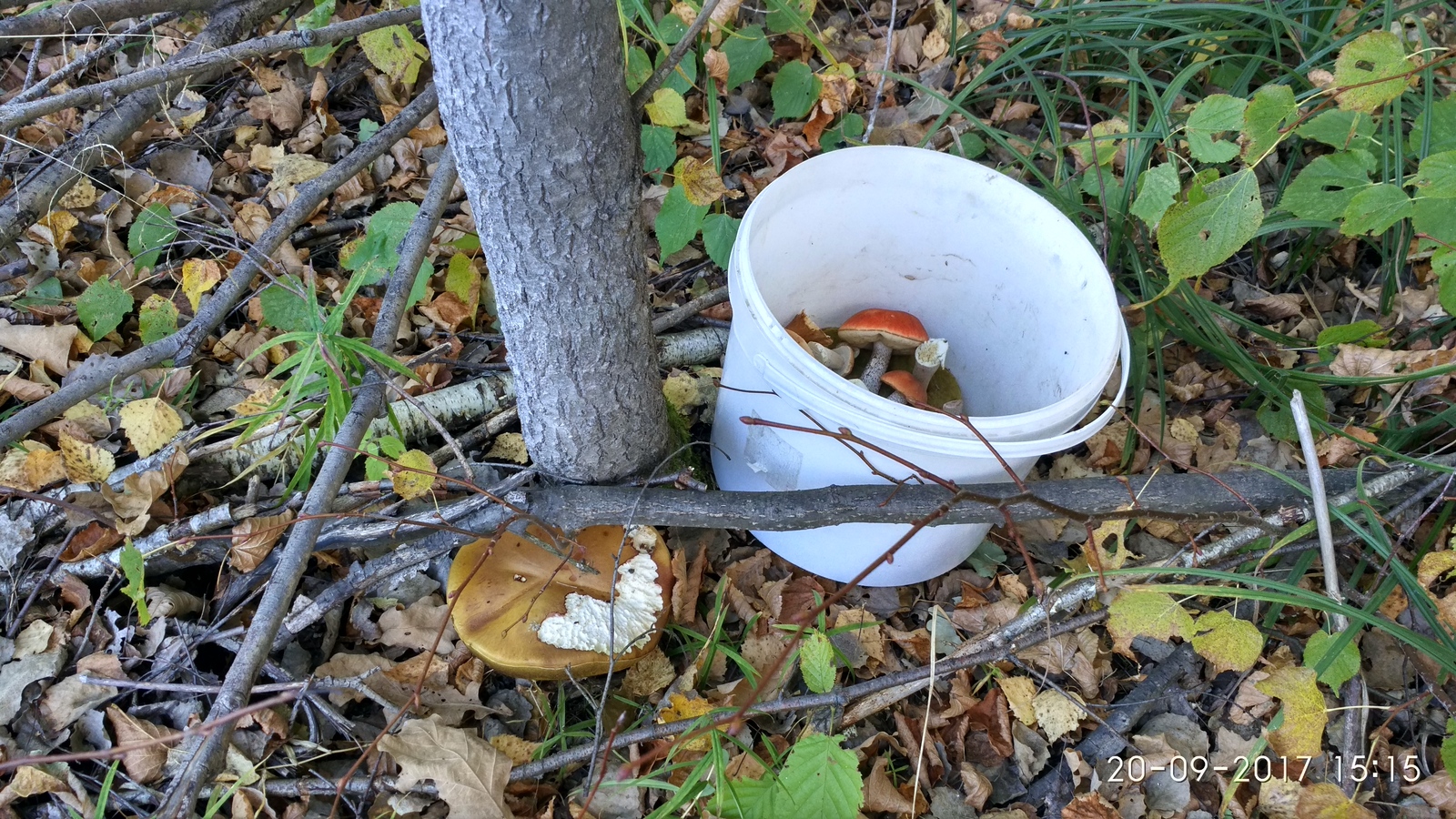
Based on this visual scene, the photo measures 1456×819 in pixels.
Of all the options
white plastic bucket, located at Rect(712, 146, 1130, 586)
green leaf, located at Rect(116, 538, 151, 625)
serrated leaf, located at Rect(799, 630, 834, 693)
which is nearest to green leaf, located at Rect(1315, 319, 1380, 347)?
white plastic bucket, located at Rect(712, 146, 1130, 586)

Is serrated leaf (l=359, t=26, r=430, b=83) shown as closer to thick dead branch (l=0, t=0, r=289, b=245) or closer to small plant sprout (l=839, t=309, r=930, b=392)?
thick dead branch (l=0, t=0, r=289, b=245)

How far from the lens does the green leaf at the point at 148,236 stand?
2357mm

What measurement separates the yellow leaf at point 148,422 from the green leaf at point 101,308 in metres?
0.39

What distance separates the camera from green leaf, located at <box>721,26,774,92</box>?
250 centimetres

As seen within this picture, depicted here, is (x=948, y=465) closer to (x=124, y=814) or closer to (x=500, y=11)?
(x=500, y=11)

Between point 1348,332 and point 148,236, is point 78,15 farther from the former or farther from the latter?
point 1348,332

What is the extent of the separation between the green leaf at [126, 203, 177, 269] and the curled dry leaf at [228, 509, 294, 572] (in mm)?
1060

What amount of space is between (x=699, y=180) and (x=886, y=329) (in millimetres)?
605

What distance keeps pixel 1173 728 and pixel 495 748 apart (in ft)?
4.93

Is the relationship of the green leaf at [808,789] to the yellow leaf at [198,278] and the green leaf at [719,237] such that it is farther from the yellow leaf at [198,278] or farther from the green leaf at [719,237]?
the yellow leaf at [198,278]

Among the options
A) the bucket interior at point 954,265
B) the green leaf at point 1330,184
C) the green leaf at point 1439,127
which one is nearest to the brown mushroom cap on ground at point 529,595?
the bucket interior at point 954,265

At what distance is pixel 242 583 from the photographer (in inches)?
72.1

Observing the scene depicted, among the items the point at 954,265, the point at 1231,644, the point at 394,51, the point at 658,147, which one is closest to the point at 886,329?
the point at 954,265

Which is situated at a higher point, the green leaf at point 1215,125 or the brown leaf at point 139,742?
the green leaf at point 1215,125
